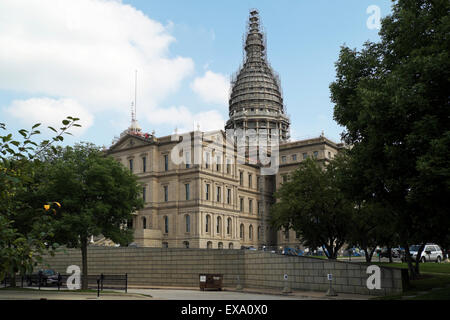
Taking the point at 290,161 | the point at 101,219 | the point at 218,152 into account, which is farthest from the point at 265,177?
the point at 101,219

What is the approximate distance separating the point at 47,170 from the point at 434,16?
24.7 m

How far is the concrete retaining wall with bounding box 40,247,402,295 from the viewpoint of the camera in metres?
27.3

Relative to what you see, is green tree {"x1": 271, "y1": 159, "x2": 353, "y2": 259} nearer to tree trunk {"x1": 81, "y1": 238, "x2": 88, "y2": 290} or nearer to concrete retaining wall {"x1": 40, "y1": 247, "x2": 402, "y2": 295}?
concrete retaining wall {"x1": 40, "y1": 247, "x2": 402, "y2": 295}

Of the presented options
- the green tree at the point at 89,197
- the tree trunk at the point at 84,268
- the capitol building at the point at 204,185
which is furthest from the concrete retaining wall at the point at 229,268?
the capitol building at the point at 204,185

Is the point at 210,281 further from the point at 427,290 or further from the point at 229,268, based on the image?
the point at 427,290

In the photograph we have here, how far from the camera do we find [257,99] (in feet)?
407

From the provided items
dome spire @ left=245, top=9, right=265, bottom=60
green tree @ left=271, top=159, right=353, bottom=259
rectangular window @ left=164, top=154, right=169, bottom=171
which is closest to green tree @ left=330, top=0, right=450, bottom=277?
green tree @ left=271, top=159, right=353, bottom=259

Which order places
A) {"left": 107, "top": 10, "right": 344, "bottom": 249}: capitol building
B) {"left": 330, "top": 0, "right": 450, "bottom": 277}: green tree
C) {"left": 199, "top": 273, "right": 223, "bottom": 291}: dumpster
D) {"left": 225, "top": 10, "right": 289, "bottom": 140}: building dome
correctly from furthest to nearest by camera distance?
1. {"left": 225, "top": 10, "right": 289, "bottom": 140}: building dome
2. {"left": 107, "top": 10, "right": 344, "bottom": 249}: capitol building
3. {"left": 199, "top": 273, "right": 223, "bottom": 291}: dumpster
4. {"left": 330, "top": 0, "right": 450, "bottom": 277}: green tree

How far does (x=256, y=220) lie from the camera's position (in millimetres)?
94750

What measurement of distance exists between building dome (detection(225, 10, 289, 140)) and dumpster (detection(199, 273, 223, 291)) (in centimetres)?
8928

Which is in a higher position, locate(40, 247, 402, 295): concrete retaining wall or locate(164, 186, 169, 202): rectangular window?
locate(164, 186, 169, 202): rectangular window

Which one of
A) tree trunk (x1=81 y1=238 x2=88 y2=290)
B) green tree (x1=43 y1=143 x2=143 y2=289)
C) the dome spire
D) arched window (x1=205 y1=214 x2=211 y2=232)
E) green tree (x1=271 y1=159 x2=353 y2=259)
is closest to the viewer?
green tree (x1=43 y1=143 x2=143 y2=289)

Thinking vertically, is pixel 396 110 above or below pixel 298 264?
above

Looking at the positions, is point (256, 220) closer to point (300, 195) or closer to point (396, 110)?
point (300, 195)
